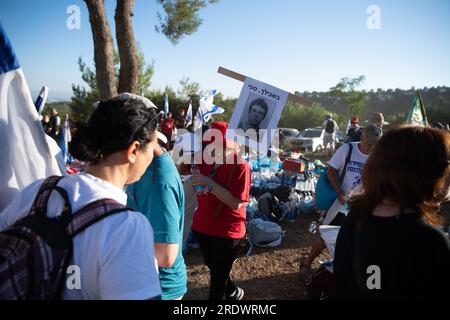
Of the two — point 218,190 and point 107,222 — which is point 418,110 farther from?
point 107,222

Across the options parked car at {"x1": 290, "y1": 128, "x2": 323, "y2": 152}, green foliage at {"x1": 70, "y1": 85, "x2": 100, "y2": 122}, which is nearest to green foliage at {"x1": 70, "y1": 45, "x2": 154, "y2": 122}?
green foliage at {"x1": 70, "y1": 85, "x2": 100, "y2": 122}

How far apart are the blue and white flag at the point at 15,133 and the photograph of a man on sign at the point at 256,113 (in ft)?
5.27

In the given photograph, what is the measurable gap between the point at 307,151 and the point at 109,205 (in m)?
17.3

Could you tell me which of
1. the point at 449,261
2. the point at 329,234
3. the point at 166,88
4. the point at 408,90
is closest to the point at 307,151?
the point at 329,234

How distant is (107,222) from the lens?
0.87 metres

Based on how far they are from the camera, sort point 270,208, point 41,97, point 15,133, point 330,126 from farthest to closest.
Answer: point 330,126
point 270,208
point 41,97
point 15,133

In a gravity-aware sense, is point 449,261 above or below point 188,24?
below

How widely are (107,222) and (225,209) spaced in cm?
184

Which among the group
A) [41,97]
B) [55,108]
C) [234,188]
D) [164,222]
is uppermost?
[41,97]

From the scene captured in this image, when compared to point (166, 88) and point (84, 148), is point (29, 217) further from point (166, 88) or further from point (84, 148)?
point (166, 88)

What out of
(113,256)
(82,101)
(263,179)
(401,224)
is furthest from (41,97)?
(82,101)

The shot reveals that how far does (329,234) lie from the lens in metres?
2.86
